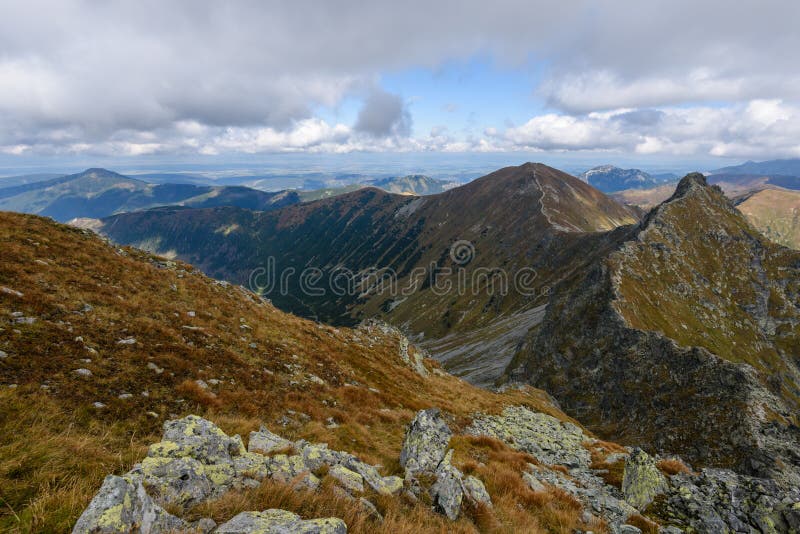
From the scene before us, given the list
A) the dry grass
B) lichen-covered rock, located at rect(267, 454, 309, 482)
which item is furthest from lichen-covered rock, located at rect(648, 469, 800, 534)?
lichen-covered rock, located at rect(267, 454, 309, 482)

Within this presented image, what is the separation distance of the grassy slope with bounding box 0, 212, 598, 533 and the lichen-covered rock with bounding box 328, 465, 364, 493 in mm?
856

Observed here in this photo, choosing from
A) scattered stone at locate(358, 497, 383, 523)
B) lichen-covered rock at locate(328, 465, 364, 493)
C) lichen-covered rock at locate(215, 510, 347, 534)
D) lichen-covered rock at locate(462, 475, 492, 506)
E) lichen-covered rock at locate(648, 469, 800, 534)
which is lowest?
lichen-covered rock at locate(648, 469, 800, 534)

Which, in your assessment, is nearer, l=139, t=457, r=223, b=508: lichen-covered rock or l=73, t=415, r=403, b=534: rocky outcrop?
l=73, t=415, r=403, b=534: rocky outcrop

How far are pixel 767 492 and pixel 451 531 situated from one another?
49.8 ft

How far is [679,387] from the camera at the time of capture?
6012 cm

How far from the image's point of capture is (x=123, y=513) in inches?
210

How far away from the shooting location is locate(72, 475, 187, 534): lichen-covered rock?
5023 millimetres

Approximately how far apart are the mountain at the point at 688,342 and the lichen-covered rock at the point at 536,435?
31.2 meters

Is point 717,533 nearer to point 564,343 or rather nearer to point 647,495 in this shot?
point 647,495

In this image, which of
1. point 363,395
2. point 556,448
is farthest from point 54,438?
point 556,448

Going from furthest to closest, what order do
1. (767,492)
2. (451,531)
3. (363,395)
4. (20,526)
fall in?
(363,395), (767,492), (451,531), (20,526)

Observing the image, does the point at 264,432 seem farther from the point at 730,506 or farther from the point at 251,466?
the point at 730,506

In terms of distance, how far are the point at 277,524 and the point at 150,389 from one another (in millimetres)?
9424

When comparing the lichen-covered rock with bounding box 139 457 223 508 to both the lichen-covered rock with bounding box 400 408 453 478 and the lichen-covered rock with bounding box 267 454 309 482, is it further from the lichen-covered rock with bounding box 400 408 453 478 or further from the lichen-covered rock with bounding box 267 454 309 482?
the lichen-covered rock with bounding box 400 408 453 478
